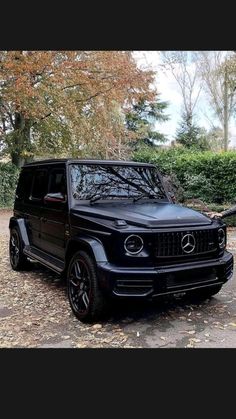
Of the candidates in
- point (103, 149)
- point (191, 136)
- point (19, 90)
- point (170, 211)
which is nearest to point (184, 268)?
point (170, 211)

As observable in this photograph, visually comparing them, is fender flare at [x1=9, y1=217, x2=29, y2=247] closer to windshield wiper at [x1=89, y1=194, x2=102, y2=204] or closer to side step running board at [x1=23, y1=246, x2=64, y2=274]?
side step running board at [x1=23, y1=246, x2=64, y2=274]

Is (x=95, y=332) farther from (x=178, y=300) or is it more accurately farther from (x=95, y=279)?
(x=178, y=300)

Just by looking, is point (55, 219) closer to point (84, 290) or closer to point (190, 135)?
point (84, 290)

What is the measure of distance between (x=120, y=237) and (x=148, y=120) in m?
29.8

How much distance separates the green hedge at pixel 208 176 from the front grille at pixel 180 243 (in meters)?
10.4

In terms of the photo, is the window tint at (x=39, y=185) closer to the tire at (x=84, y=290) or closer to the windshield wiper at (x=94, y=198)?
the windshield wiper at (x=94, y=198)

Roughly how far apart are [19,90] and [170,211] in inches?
500

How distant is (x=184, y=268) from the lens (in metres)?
4.36

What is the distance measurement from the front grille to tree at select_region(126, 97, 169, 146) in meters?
26.2

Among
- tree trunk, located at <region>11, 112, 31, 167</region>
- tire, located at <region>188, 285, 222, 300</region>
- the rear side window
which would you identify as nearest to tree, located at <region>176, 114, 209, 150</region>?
tree trunk, located at <region>11, 112, 31, 167</region>

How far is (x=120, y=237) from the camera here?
418cm

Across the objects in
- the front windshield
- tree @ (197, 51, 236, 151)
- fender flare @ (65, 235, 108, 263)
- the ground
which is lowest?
the ground

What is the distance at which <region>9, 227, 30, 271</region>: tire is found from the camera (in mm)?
6844

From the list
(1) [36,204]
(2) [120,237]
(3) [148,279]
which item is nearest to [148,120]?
→ (1) [36,204]
